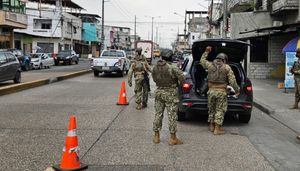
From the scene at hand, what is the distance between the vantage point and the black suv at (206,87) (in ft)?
30.4

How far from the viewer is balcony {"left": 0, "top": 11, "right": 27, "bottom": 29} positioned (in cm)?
3846

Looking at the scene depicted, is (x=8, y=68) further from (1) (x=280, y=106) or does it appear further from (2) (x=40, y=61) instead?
(2) (x=40, y=61)

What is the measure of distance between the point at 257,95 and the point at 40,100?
25.6 feet

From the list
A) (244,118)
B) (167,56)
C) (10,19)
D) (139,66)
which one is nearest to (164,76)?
(167,56)

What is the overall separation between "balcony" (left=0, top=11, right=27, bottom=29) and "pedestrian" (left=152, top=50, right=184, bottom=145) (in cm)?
3429

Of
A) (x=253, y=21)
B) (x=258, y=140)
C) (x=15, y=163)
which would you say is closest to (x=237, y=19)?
(x=253, y=21)

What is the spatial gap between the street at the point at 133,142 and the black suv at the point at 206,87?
0.41 m

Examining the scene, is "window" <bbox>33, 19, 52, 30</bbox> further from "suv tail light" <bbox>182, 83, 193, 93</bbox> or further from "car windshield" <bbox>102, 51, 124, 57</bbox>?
"suv tail light" <bbox>182, 83, 193, 93</bbox>

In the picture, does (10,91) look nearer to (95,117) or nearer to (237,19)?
(95,117)

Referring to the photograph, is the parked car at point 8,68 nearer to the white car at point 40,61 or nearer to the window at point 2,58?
the window at point 2,58

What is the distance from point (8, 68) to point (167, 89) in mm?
12382

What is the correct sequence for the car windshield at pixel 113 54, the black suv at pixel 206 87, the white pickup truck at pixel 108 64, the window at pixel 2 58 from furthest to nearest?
the car windshield at pixel 113 54 → the white pickup truck at pixel 108 64 → the window at pixel 2 58 → the black suv at pixel 206 87

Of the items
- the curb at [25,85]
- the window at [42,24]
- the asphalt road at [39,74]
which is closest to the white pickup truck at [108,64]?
the curb at [25,85]

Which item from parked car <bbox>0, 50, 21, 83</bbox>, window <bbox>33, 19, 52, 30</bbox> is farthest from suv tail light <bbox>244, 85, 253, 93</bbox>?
window <bbox>33, 19, 52, 30</bbox>
